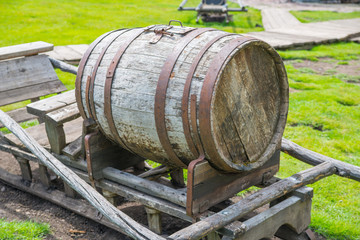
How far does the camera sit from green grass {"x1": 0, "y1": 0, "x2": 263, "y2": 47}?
11844mm

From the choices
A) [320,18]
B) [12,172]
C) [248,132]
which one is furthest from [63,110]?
[320,18]

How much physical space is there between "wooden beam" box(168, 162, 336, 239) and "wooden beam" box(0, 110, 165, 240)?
0.79ft

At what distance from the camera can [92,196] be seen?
334 cm

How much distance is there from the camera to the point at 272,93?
3.64m

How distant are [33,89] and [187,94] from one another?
A: 11.0 feet

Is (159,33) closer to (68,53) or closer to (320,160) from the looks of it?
(320,160)

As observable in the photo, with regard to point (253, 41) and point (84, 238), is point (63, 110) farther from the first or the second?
point (253, 41)

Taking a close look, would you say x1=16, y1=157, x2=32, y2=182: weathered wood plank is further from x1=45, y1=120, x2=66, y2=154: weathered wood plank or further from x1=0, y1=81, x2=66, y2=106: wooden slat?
x1=0, y1=81, x2=66, y2=106: wooden slat

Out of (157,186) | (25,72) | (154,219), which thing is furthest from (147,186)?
(25,72)

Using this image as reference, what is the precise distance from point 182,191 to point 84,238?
117 cm

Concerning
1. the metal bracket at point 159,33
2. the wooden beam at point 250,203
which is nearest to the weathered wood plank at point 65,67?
Answer: the metal bracket at point 159,33

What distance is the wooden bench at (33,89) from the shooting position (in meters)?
4.47

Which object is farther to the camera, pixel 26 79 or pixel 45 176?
pixel 26 79

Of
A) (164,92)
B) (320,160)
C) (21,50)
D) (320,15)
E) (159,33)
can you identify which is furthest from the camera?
(320,15)
